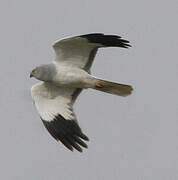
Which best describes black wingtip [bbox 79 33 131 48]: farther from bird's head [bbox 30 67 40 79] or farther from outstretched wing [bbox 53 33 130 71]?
bird's head [bbox 30 67 40 79]

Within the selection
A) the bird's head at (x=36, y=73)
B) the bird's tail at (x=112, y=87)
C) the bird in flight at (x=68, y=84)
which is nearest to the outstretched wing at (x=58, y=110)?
the bird in flight at (x=68, y=84)

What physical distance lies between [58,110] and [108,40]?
199 cm

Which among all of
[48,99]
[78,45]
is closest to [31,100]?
[48,99]

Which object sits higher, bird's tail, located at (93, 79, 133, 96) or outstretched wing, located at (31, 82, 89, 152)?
bird's tail, located at (93, 79, 133, 96)

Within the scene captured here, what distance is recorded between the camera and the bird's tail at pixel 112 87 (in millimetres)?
17703

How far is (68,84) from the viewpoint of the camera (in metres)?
17.9

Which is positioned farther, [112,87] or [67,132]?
[67,132]

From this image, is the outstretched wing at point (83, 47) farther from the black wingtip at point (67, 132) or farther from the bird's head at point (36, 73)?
the black wingtip at point (67, 132)

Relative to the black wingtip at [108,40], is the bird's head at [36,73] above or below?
below

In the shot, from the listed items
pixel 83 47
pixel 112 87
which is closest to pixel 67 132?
pixel 112 87

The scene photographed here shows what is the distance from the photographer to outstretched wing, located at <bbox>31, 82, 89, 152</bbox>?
17953 mm

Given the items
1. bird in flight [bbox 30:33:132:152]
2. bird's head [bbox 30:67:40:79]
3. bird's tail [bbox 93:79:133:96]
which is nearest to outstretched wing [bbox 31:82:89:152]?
bird in flight [bbox 30:33:132:152]

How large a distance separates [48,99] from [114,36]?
2.13 meters

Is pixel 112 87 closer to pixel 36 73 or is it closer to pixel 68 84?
pixel 68 84
